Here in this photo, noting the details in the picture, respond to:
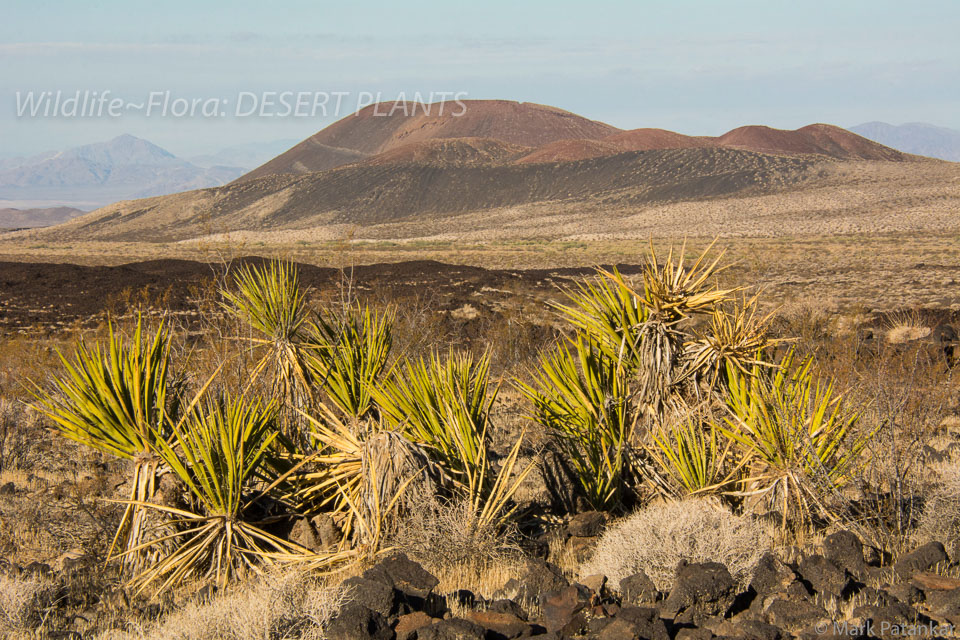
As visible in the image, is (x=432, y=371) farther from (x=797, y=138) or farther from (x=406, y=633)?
(x=797, y=138)

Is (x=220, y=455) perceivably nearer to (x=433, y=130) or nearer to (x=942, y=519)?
(x=942, y=519)

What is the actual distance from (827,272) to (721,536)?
86.4ft

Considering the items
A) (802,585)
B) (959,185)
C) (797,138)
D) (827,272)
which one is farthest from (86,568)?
(797,138)

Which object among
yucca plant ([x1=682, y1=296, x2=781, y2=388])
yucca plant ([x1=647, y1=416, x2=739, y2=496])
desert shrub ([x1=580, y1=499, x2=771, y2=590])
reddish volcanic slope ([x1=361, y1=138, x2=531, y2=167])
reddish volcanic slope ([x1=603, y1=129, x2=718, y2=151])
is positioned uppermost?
reddish volcanic slope ([x1=603, y1=129, x2=718, y2=151])

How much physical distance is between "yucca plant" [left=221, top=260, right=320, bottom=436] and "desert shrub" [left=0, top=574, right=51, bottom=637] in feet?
6.57

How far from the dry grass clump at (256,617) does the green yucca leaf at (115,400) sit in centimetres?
114

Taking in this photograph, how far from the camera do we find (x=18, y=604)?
13.5ft

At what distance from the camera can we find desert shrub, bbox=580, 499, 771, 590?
14.3 feet

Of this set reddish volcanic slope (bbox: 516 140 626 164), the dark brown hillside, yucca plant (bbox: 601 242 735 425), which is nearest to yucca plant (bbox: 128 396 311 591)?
yucca plant (bbox: 601 242 735 425)

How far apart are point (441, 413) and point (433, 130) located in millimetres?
155861

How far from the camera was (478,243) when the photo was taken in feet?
183

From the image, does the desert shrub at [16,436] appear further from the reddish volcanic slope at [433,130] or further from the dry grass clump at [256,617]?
the reddish volcanic slope at [433,130]

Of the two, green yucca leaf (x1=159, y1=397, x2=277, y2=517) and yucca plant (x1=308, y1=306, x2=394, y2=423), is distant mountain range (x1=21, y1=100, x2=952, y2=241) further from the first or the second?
green yucca leaf (x1=159, y1=397, x2=277, y2=517)

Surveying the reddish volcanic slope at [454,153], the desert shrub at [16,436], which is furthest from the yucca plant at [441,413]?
the reddish volcanic slope at [454,153]
